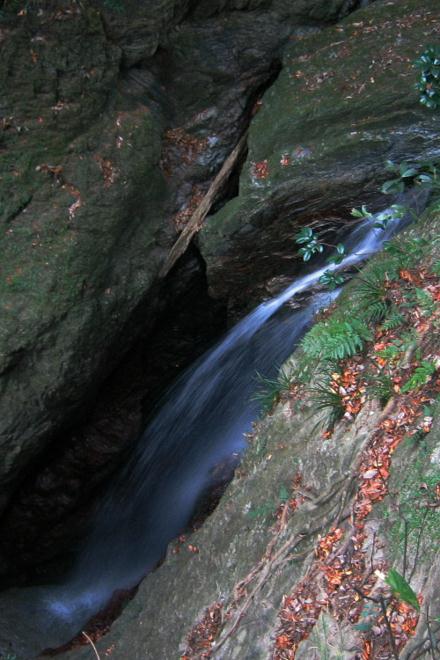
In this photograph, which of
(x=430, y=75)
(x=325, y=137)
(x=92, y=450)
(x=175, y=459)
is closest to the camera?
(x=430, y=75)

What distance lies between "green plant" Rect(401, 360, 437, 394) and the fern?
2.04 ft

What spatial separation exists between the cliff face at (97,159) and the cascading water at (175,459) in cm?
109

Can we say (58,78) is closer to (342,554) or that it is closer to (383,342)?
(383,342)

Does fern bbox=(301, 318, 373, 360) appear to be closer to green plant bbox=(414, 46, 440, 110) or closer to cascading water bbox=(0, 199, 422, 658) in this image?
green plant bbox=(414, 46, 440, 110)

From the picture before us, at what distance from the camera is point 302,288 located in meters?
6.89

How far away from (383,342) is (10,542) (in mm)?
6450

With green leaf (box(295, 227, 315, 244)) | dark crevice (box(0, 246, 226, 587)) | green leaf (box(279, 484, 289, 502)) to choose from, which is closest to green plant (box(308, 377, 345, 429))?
green leaf (box(279, 484, 289, 502))

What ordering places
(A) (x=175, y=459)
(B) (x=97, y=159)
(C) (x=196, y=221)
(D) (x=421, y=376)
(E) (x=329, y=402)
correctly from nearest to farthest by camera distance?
(D) (x=421, y=376), (E) (x=329, y=402), (B) (x=97, y=159), (C) (x=196, y=221), (A) (x=175, y=459)

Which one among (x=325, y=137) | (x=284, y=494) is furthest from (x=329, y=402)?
(x=325, y=137)

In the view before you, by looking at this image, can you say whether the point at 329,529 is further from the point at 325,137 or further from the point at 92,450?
the point at 92,450

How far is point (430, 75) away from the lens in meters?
4.66

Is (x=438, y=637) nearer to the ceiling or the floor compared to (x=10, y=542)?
nearer to the ceiling

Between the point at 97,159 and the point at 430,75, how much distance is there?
3.54 meters

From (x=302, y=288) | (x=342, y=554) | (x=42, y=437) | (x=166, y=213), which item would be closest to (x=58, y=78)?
(x=166, y=213)
